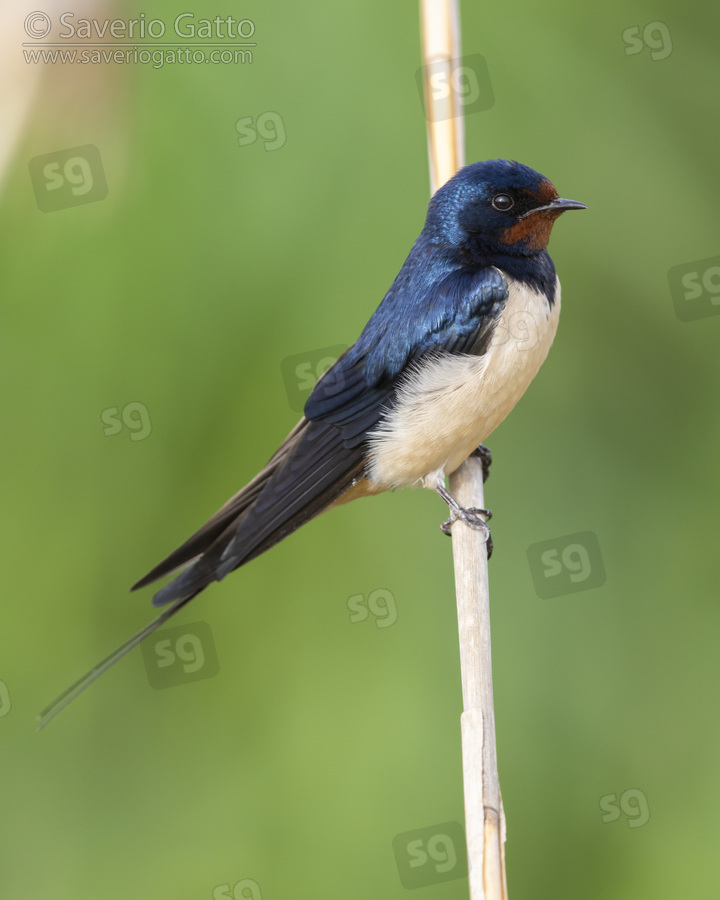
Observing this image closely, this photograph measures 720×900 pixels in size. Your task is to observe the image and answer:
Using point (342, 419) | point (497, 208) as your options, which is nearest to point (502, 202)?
point (497, 208)

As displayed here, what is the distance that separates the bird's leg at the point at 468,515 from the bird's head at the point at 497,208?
0.44 m

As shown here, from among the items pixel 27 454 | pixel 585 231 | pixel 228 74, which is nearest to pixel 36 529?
pixel 27 454

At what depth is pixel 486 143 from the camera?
2053 mm

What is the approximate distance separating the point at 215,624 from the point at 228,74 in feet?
3.55

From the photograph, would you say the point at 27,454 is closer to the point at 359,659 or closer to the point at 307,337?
the point at 307,337

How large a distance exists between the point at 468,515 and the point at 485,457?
0.90 feet

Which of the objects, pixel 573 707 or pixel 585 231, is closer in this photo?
pixel 573 707

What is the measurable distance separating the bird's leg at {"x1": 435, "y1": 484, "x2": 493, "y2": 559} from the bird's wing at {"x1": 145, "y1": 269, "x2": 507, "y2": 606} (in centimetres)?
16

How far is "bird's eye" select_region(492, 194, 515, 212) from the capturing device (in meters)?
1.78

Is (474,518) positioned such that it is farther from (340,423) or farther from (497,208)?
(497,208)

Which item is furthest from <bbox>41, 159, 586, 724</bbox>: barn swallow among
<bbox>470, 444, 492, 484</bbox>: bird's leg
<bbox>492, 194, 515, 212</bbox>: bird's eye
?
<bbox>470, 444, 492, 484</bbox>: bird's leg

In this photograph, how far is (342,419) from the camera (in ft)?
6.03

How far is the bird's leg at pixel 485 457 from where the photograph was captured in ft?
6.75

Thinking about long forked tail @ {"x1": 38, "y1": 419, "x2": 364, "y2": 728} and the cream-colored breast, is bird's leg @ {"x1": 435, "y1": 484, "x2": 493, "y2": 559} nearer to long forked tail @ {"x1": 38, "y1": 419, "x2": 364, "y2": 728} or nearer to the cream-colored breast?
the cream-colored breast
